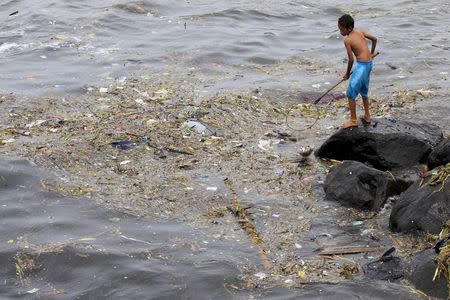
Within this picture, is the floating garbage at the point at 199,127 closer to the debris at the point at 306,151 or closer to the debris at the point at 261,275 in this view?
the debris at the point at 306,151

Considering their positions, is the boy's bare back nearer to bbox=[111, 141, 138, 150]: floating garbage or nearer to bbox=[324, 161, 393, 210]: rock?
bbox=[324, 161, 393, 210]: rock

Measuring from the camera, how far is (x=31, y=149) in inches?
303

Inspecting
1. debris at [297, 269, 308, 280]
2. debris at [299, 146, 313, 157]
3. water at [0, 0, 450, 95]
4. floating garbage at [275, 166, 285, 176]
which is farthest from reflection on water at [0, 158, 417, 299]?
water at [0, 0, 450, 95]

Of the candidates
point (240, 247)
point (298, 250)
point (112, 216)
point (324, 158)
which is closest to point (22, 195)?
point (112, 216)

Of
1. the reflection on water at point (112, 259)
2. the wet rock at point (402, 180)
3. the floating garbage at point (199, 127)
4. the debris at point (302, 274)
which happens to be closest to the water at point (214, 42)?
the floating garbage at point (199, 127)

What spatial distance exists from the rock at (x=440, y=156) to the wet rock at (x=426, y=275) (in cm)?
166

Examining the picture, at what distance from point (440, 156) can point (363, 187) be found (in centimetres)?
83

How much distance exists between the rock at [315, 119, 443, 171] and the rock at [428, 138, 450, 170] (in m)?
0.37

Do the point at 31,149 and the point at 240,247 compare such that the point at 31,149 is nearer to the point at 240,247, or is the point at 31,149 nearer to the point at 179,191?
the point at 179,191

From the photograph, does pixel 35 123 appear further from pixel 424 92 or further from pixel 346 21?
pixel 424 92

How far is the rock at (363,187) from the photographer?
6703 mm

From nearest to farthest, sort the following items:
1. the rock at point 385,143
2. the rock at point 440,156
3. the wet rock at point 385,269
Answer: the wet rock at point 385,269 → the rock at point 440,156 → the rock at point 385,143

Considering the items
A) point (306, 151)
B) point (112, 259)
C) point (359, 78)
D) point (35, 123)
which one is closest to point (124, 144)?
point (35, 123)

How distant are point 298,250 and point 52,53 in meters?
A: 6.78
